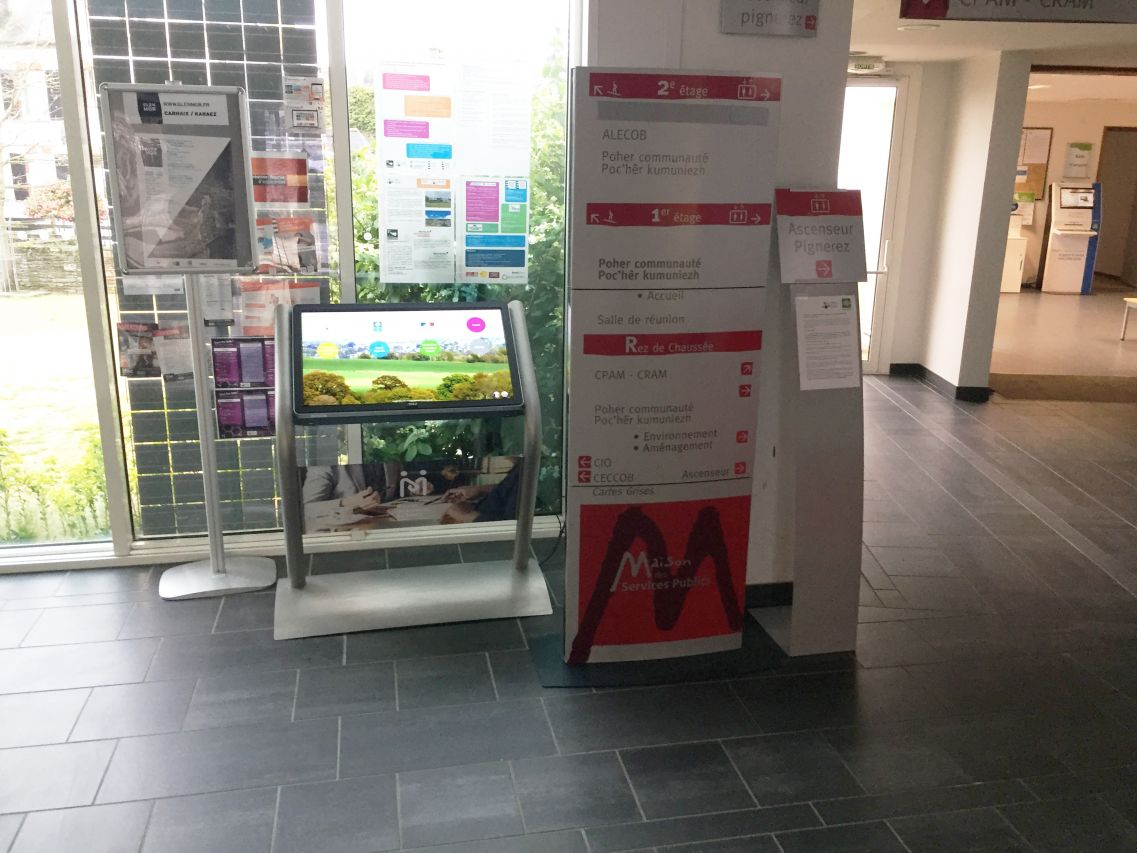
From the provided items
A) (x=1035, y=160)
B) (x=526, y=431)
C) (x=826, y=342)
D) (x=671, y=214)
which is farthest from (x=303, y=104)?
(x=1035, y=160)

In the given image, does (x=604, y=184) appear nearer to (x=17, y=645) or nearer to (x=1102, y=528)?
(x=17, y=645)

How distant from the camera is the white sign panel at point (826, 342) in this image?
334 cm

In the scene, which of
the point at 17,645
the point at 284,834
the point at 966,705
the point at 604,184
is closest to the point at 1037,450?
the point at 966,705

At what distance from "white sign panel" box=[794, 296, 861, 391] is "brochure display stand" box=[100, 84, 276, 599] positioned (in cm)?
212

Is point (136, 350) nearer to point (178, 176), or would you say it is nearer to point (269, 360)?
point (269, 360)

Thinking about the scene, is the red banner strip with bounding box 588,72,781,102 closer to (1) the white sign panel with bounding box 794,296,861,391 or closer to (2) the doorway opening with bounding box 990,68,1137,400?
(1) the white sign panel with bounding box 794,296,861,391

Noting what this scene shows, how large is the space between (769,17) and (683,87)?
1.86 feet

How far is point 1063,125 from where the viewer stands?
14.6 m

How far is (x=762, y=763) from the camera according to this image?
117 inches

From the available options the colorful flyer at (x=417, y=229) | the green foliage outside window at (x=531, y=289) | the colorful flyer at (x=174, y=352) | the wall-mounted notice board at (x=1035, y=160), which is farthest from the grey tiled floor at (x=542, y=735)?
the wall-mounted notice board at (x=1035, y=160)

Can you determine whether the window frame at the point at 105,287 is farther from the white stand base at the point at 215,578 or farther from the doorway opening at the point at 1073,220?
the doorway opening at the point at 1073,220

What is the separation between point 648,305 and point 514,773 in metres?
1.52

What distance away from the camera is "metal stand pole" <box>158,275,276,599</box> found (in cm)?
387

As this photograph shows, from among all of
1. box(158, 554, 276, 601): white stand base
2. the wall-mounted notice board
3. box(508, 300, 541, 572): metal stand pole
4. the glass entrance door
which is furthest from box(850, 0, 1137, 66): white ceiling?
the wall-mounted notice board
